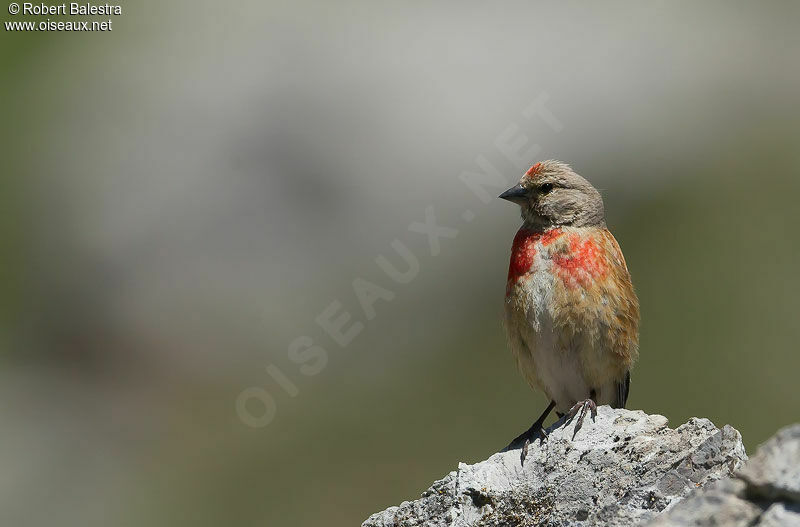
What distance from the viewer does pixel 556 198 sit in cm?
655

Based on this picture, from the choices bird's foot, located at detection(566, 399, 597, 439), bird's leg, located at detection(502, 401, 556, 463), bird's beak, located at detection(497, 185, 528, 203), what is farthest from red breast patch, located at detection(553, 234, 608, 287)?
bird's foot, located at detection(566, 399, 597, 439)

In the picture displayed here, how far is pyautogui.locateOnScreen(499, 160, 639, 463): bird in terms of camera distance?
6055 mm

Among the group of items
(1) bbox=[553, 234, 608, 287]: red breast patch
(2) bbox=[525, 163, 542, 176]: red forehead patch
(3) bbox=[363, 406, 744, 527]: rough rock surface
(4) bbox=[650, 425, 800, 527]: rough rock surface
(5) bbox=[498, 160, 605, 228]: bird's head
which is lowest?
(3) bbox=[363, 406, 744, 527]: rough rock surface

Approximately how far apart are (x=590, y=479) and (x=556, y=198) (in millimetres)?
2534

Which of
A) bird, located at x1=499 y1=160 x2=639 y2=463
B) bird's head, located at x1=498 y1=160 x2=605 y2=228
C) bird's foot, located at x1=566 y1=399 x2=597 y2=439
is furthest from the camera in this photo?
bird's head, located at x1=498 y1=160 x2=605 y2=228

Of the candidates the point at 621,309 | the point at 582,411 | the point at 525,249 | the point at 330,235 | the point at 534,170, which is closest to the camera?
the point at 582,411

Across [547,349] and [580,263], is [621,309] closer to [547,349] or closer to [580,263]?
[580,263]

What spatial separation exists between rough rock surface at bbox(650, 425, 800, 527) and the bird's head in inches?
140

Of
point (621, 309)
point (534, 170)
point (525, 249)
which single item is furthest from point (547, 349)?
point (534, 170)

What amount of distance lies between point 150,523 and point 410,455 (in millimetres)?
2858

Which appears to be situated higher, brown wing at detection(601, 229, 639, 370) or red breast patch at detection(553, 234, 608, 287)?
red breast patch at detection(553, 234, 608, 287)

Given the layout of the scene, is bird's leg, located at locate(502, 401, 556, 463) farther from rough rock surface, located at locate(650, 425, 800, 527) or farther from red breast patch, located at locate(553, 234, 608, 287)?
rough rock surface, located at locate(650, 425, 800, 527)

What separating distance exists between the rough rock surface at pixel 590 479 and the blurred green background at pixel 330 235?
5.71 m

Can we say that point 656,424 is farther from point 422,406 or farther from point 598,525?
point 422,406
